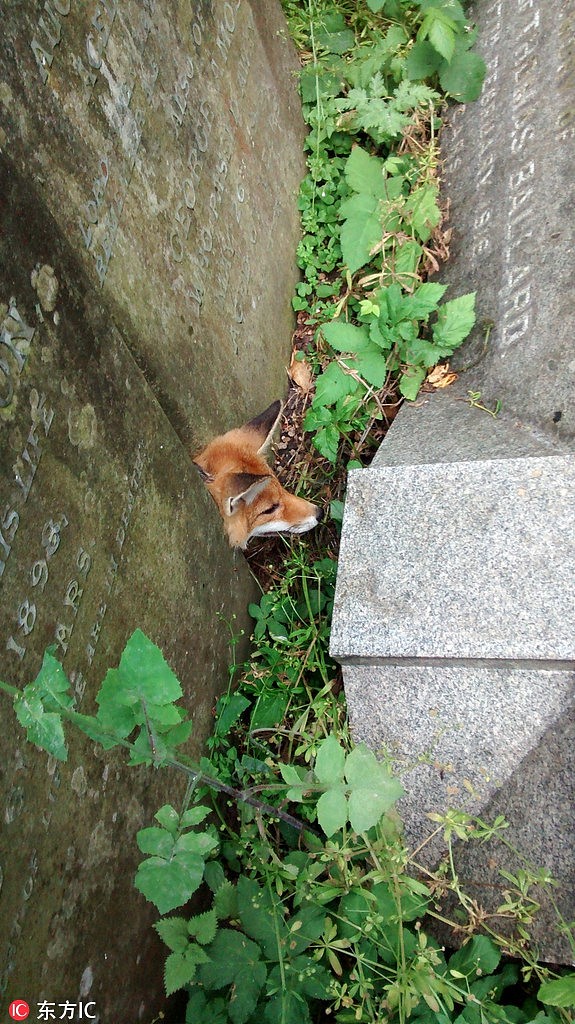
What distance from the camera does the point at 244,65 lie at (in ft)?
10.9

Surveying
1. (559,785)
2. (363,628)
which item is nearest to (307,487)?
(363,628)

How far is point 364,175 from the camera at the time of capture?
380 cm

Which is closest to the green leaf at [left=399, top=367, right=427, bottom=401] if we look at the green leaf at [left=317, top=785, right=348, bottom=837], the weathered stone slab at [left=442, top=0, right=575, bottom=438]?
the weathered stone slab at [left=442, top=0, right=575, bottom=438]

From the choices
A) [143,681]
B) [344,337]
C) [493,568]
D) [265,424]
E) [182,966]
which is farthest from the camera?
[344,337]

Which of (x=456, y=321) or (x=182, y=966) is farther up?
(x=456, y=321)

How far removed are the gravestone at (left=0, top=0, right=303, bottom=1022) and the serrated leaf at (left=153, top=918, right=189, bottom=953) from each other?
12cm

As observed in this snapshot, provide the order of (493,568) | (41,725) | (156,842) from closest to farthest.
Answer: (41,725)
(156,842)
(493,568)

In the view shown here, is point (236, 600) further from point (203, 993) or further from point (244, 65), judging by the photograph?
point (244, 65)

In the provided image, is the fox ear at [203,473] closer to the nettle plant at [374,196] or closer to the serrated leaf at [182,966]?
the nettle plant at [374,196]

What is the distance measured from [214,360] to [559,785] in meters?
2.17

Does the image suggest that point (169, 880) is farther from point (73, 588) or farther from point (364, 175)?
point (364, 175)

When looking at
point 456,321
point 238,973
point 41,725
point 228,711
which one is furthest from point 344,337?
point 238,973

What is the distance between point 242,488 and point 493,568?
3.41ft

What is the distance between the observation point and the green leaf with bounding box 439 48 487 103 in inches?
149
